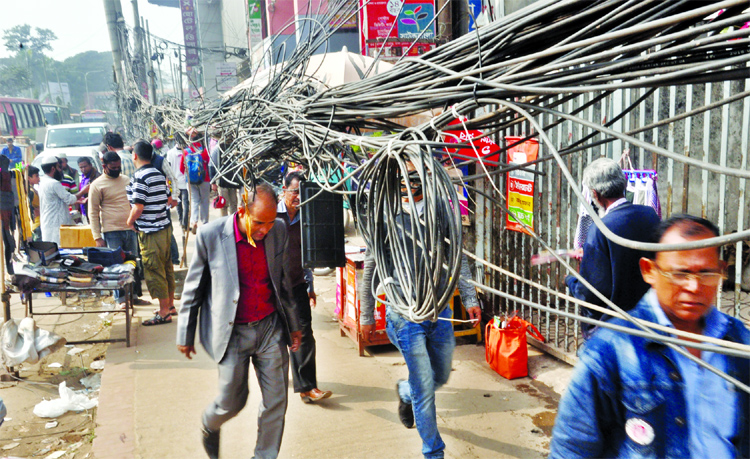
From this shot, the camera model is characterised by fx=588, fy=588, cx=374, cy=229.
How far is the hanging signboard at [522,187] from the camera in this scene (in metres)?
5.11

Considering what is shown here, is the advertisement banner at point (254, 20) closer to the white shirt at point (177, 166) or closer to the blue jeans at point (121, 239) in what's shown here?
the white shirt at point (177, 166)

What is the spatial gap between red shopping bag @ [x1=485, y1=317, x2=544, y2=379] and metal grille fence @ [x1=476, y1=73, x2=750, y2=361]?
0.29 m

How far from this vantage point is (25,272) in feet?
18.4

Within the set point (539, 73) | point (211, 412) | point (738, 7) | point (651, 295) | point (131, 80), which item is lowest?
point (211, 412)

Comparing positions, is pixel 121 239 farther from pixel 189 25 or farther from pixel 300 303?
pixel 189 25

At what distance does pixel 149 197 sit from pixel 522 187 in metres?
3.93

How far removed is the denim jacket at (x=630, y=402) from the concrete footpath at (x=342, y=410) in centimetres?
229

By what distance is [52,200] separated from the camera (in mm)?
8055

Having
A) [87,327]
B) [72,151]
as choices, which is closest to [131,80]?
[72,151]

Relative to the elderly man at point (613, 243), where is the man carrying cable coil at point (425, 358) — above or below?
below

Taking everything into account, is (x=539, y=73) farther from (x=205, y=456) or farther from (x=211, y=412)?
(x=205, y=456)

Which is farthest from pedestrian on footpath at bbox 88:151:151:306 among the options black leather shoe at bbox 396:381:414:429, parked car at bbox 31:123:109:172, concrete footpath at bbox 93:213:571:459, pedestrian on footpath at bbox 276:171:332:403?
parked car at bbox 31:123:109:172

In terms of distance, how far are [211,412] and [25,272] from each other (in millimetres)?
3128

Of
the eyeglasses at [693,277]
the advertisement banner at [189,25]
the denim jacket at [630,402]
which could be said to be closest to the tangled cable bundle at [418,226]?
the denim jacket at [630,402]
